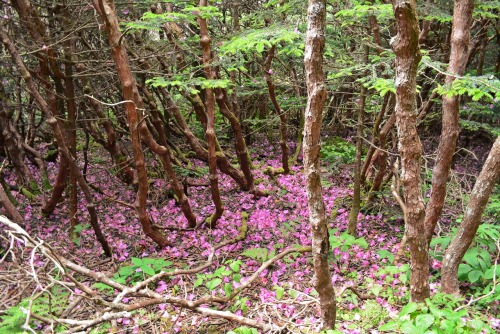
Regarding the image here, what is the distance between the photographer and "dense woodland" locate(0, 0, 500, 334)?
104 inches

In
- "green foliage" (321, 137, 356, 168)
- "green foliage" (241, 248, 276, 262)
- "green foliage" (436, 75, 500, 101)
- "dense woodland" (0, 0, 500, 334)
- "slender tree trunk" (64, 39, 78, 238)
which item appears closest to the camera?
"green foliage" (436, 75, 500, 101)

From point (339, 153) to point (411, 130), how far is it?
18.3 ft

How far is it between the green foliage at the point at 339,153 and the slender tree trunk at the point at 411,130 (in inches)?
195

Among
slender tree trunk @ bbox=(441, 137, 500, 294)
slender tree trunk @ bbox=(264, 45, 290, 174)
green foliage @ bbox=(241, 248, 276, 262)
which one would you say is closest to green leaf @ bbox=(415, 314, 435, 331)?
slender tree trunk @ bbox=(441, 137, 500, 294)

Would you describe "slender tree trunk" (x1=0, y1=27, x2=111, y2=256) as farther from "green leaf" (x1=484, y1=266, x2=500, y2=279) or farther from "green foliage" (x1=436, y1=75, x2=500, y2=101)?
"green leaf" (x1=484, y1=266, x2=500, y2=279)

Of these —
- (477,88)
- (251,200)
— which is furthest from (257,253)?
(477,88)

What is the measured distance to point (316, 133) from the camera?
2422 millimetres

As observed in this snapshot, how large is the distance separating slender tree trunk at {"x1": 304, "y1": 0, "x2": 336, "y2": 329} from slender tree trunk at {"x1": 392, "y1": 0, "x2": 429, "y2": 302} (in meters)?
0.52

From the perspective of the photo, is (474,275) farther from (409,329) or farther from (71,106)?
(71,106)

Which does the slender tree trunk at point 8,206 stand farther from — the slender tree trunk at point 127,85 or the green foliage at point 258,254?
the green foliage at point 258,254

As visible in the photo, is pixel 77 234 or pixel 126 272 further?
pixel 77 234

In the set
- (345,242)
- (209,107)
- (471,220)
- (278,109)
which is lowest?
(345,242)

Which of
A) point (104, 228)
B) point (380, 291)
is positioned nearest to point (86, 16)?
point (104, 228)

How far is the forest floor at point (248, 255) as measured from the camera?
142 inches
